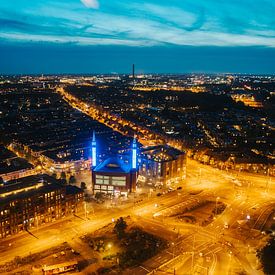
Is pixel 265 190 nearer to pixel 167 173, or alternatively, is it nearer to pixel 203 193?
pixel 203 193

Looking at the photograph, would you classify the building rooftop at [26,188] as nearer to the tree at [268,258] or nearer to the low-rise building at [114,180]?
the low-rise building at [114,180]

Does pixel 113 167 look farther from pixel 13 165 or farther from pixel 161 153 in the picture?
pixel 13 165

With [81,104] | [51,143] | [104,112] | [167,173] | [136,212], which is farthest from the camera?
[81,104]

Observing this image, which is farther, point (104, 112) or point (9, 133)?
point (104, 112)

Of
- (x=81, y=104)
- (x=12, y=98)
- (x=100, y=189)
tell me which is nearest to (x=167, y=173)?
(x=100, y=189)

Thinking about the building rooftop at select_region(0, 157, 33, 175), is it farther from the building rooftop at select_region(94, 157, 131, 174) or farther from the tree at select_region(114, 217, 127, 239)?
the tree at select_region(114, 217, 127, 239)

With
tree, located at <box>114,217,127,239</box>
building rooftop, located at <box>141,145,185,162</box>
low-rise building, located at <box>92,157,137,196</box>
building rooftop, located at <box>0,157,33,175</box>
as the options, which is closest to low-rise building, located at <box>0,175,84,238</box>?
low-rise building, located at <box>92,157,137,196</box>

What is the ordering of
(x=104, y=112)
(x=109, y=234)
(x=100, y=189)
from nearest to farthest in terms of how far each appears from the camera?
(x=109, y=234) < (x=100, y=189) < (x=104, y=112)

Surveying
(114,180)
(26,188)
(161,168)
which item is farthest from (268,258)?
(26,188)
